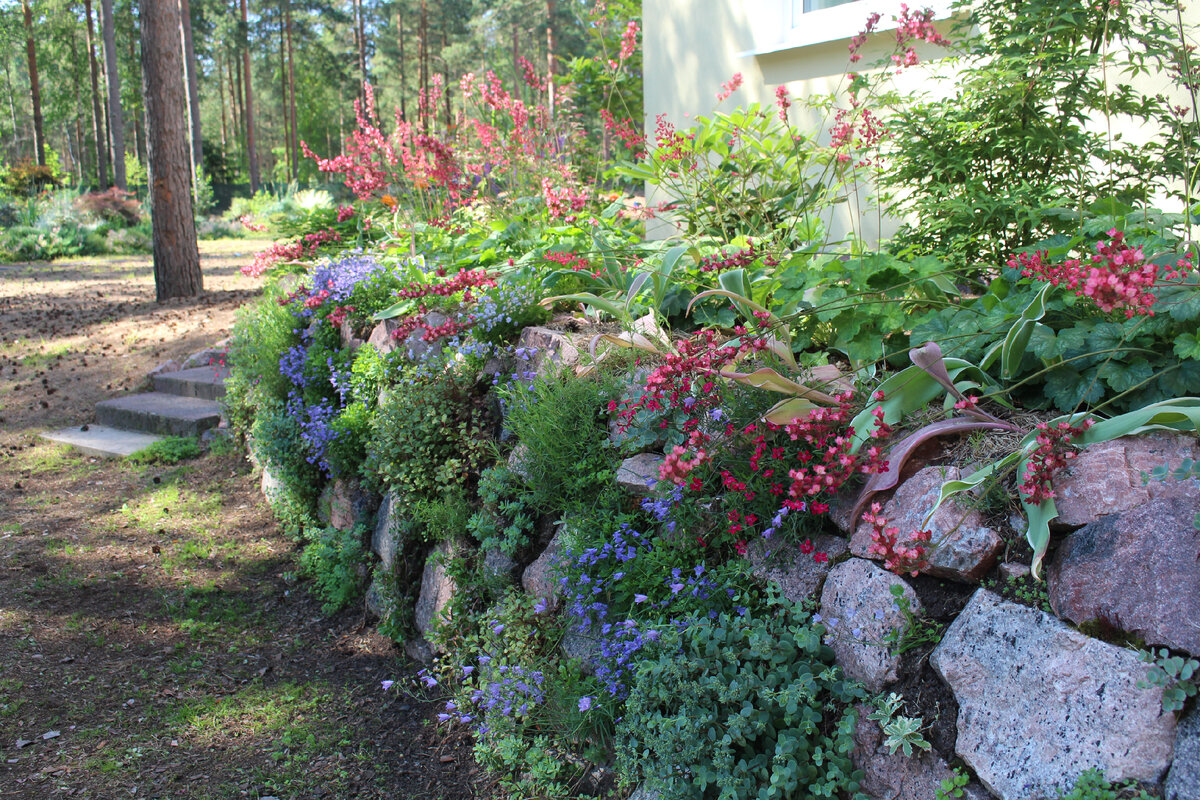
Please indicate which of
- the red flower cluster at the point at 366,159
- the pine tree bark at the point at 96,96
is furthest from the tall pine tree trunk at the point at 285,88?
the red flower cluster at the point at 366,159

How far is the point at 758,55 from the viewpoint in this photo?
4.73 meters

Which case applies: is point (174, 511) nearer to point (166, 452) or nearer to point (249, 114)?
point (166, 452)

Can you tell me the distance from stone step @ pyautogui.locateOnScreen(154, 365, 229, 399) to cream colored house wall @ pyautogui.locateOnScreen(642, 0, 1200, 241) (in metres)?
3.62

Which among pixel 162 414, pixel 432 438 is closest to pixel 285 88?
pixel 162 414

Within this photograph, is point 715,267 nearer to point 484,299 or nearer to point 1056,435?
point 484,299

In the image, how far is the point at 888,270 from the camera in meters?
2.57

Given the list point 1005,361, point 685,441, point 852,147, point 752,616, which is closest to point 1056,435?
point 1005,361

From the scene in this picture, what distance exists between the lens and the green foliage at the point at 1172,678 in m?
1.37

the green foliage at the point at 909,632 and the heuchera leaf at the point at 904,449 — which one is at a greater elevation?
the heuchera leaf at the point at 904,449

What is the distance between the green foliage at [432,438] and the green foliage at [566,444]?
448 mm

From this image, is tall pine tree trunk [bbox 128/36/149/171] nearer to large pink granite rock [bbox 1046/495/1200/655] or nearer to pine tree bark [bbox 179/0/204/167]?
pine tree bark [bbox 179/0/204/167]

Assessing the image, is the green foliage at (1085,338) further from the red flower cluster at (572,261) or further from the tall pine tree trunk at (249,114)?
the tall pine tree trunk at (249,114)

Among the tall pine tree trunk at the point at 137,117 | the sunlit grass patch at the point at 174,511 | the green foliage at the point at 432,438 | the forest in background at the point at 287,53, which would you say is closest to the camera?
the green foliage at the point at 432,438

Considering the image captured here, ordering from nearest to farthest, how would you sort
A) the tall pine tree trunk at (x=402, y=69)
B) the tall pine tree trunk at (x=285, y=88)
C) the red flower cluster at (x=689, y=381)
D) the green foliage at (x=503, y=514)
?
1. the red flower cluster at (x=689, y=381)
2. the green foliage at (x=503, y=514)
3. the tall pine tree trunk at (x=285, y=88)
4. the tall pine tree trunk at (x=402, y=69)
